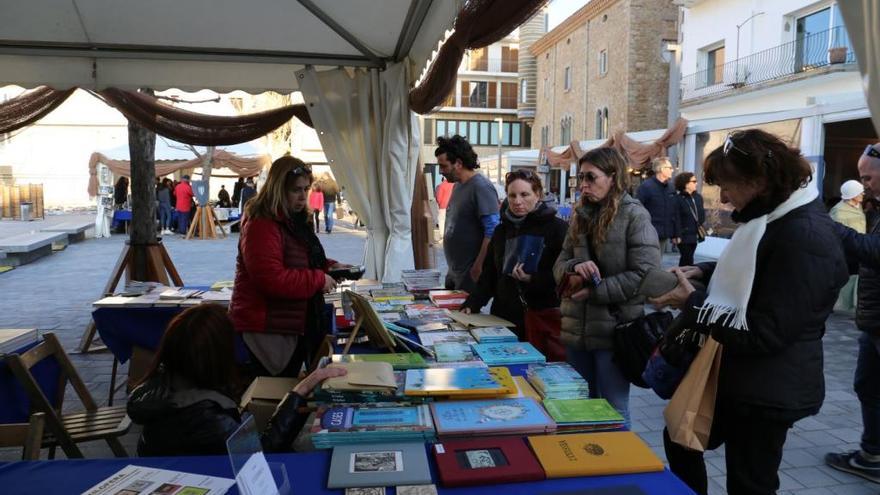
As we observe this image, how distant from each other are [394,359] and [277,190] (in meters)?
1.05

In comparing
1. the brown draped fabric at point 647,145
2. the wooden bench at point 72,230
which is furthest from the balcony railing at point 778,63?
the wooden bench at point 72,230

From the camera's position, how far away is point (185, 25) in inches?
167

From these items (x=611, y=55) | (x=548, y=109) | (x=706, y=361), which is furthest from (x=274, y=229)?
(x=548, y=109)

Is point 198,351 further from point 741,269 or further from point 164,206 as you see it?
point 164,206

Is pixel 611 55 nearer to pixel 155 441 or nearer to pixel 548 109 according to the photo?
pixel 548 109

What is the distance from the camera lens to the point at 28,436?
6.63 feet

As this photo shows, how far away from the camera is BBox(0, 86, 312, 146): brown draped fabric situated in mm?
5395

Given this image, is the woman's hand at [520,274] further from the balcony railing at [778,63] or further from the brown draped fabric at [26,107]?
the balcony railing at [778,63]

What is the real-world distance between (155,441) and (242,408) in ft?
1.83

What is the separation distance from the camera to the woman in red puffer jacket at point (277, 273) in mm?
2811

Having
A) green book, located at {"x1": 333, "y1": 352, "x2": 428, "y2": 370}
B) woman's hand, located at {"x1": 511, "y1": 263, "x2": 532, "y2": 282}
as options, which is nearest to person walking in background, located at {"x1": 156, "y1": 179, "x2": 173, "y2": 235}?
woman's hand, located at {"x1": 511, "y1": 263, "x2": 532, "y2": 282}

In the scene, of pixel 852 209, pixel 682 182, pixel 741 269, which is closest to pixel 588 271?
pixel 741 269

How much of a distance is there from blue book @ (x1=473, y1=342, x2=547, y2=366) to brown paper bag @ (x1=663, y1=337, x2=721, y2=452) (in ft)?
1.99

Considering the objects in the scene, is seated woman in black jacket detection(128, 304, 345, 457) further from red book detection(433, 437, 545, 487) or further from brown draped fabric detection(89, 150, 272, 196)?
brown draped fabric detection(89, 150, 272, 196)
